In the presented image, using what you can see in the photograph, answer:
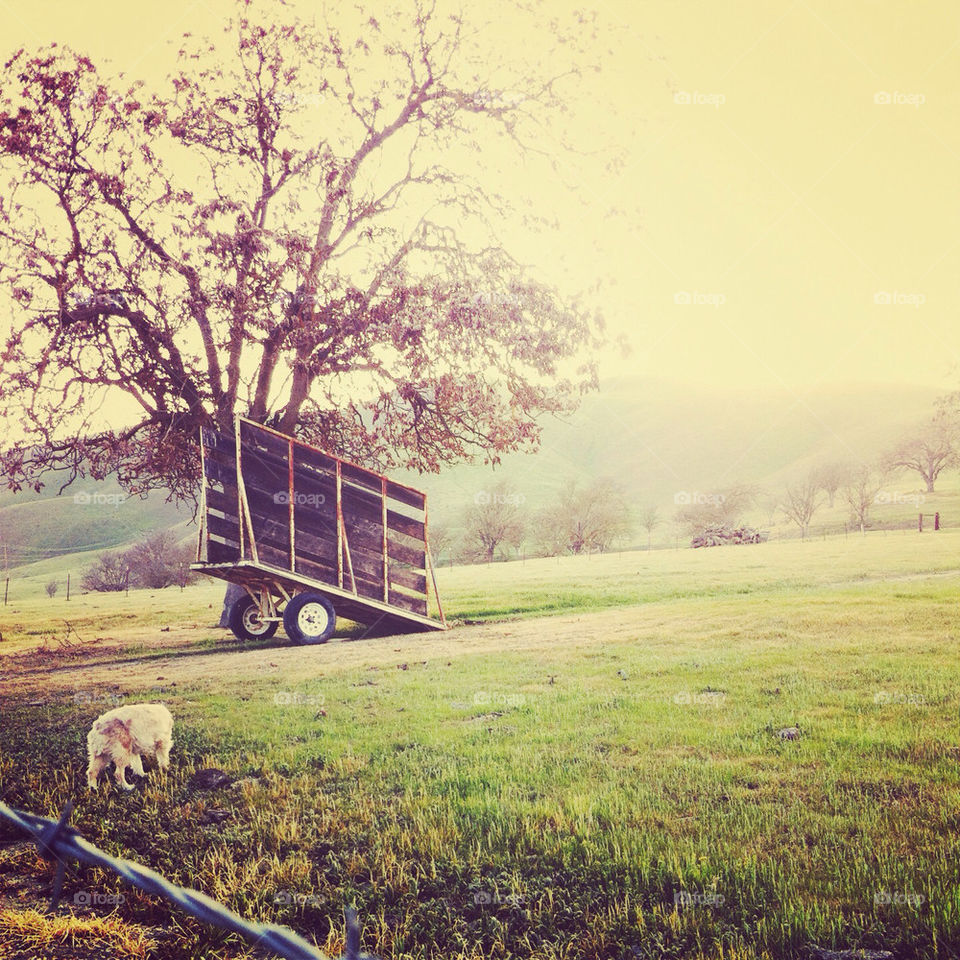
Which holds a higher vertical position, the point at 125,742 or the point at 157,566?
the point at 125,742

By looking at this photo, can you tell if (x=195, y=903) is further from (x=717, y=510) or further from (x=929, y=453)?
(x=717, y=510)

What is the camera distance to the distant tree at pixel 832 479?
85.7m

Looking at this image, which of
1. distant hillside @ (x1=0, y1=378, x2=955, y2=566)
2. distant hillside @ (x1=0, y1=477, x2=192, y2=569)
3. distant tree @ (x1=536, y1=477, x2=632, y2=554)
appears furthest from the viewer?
distant hillside @ (x1=0, y1=378, x2=955, y2=566)

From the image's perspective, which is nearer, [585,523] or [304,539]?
[304,539]

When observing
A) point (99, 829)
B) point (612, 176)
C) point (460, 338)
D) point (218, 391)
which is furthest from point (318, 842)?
point (612, 176)

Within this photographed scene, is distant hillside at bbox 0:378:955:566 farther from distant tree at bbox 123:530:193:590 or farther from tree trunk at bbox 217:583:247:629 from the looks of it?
tree trunk at bbox 217:583:247:629

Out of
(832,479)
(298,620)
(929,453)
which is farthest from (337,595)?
(832,479)

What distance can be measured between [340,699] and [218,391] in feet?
29.0

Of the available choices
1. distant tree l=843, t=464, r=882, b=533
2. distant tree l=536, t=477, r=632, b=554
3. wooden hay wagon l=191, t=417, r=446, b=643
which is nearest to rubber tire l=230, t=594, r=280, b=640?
wooden hay wagon l=191, t=417, r=446, b=643

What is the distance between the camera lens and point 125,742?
6.58m

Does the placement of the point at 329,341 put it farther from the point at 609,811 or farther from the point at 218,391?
the point at 609,811

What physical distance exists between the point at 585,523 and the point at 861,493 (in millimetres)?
25098

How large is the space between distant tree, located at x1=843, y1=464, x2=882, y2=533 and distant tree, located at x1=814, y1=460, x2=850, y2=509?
43.3 inches

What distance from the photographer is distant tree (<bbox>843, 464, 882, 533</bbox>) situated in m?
60.6
